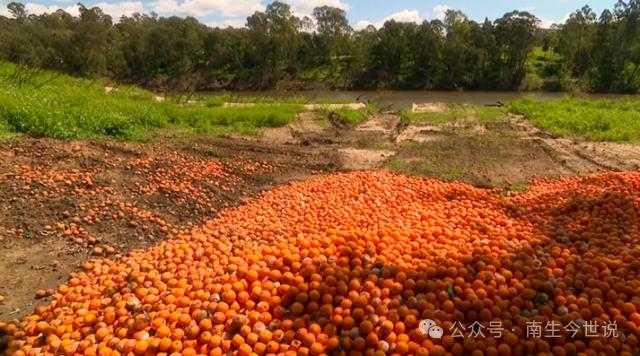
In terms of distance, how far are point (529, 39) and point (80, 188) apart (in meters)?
42.4

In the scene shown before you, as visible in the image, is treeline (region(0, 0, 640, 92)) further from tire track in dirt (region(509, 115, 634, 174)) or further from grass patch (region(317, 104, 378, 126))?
tire track in dirt (region(509, 115, 634, 174))

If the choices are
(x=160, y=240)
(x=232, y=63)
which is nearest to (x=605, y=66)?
(x=232, y=63)

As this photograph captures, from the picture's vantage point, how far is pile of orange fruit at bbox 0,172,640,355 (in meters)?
2.97

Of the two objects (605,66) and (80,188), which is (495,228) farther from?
(605,66)

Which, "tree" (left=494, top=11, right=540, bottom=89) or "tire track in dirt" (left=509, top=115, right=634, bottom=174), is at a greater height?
"tree" (left=494, top=11, right=540, bottom=89)

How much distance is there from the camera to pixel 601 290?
132 inches

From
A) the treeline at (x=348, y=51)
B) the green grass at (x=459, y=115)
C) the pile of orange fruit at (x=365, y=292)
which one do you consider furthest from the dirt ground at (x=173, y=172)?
the treeline at (x=348, y=51)

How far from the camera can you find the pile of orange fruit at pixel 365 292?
9.73ft

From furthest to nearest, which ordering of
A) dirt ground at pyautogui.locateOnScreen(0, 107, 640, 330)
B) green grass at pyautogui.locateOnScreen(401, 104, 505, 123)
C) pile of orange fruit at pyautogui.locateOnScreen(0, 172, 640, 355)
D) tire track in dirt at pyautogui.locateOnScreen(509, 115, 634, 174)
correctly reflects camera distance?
green grass at pyautogui.locateOnScreen(401, 104, 505, 123) < tire track in dirt at pyautogui.locateOnScreen(509, 115, 634, 174) < dirt ground at pyautogui.locateOnScreen(0, 107, 640, 330) < pile of orange fruit at pyautogui.locateOnScreen(0, 172, 640, 355)

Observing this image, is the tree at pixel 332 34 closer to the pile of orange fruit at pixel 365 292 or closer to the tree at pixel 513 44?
the tree at pixel 513 44

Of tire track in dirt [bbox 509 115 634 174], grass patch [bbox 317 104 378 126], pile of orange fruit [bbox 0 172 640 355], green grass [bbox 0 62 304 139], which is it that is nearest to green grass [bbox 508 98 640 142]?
tire track in dirt [bbox 509 115 634 174]

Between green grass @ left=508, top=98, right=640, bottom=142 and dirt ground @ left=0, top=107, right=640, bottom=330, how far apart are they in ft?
3.14

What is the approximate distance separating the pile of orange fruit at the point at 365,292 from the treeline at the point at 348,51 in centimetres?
3485

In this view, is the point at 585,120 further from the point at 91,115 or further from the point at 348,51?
the point at 348,51
